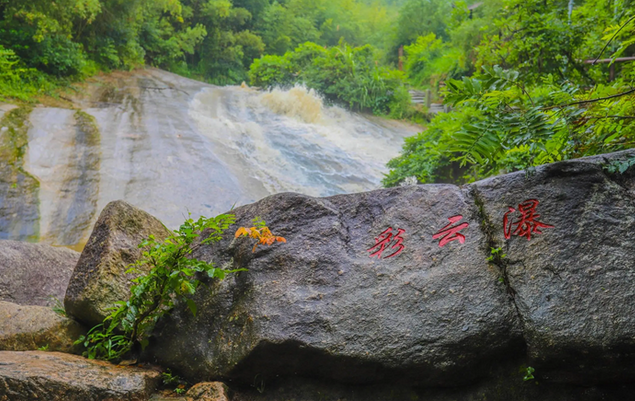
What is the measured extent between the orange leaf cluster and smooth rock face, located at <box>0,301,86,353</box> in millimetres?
1324

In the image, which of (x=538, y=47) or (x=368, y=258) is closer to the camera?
(x=368, y=258)

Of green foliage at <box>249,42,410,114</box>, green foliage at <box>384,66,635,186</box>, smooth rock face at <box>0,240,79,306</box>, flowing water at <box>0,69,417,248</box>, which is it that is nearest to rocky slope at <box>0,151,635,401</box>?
green foliage at <box>384,66,635,186</box>

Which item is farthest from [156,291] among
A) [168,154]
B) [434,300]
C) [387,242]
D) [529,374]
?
[168,154]

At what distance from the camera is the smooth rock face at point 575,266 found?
80.0 inches

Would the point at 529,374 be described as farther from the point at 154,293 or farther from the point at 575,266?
the point at 154,293

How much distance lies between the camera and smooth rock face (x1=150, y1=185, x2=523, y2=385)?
87.8 inches

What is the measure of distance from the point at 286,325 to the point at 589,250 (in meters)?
1.60

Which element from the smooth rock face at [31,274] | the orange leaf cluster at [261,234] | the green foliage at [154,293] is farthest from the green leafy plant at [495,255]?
the smooth rock face at [31,274]

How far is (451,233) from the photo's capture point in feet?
8.30

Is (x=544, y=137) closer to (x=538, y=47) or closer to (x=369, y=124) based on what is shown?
(x=538, y=47)

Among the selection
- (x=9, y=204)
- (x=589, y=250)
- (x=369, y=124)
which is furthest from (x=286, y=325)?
(x=369, y=124)

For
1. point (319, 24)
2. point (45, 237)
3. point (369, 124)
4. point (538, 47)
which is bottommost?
point (45, 237)

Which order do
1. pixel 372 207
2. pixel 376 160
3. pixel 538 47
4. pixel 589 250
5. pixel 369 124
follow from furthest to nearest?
pixel 369 124 < pixel 376 160 < pixel 538 47 < pixel 372 207 < pixel 589 250

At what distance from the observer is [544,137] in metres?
2.23
